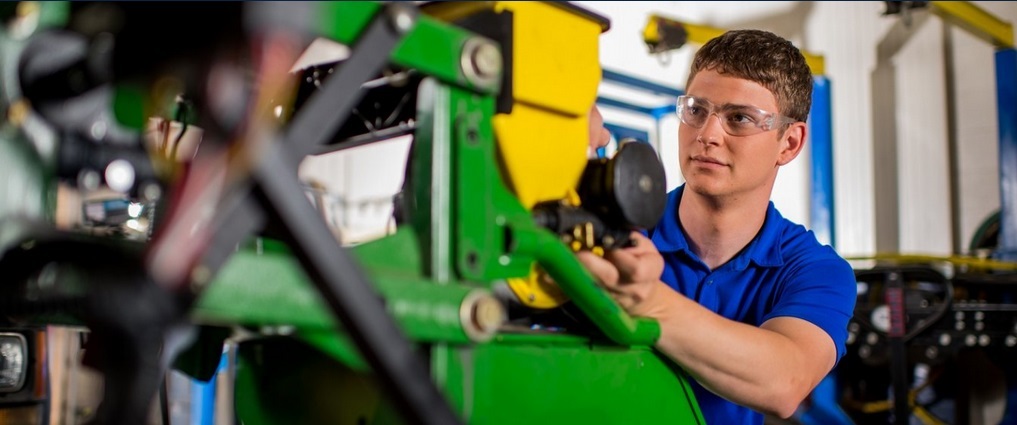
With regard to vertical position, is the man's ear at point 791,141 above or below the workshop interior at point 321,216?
above

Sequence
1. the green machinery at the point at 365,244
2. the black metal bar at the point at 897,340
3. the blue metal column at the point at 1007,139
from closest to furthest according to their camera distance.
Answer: the green machinery at the point at 365,244, the black metal bar at the point at 897,340, the blue metal column at the point at 1007,139

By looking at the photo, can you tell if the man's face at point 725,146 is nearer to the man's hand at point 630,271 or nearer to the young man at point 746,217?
the young man at point 746,217

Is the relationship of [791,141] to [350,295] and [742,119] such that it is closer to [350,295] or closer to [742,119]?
[742,119]

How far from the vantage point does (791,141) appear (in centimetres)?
172

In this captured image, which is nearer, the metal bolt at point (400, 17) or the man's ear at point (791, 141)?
the metal bolt at point (400, 17)

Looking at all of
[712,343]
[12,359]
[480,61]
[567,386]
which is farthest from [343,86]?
[12,359]

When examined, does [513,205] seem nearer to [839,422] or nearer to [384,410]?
[384,410]

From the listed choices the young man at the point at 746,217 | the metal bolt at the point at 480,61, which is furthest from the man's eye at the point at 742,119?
the metal bolt at the point at 480,61

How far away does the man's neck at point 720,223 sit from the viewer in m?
1.64

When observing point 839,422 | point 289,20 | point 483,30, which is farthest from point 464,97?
point 839,422

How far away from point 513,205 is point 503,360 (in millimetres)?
167

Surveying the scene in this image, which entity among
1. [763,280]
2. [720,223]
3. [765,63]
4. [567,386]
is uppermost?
[765,63]

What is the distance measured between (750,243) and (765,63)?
318mm

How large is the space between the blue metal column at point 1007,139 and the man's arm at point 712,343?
3539mm
